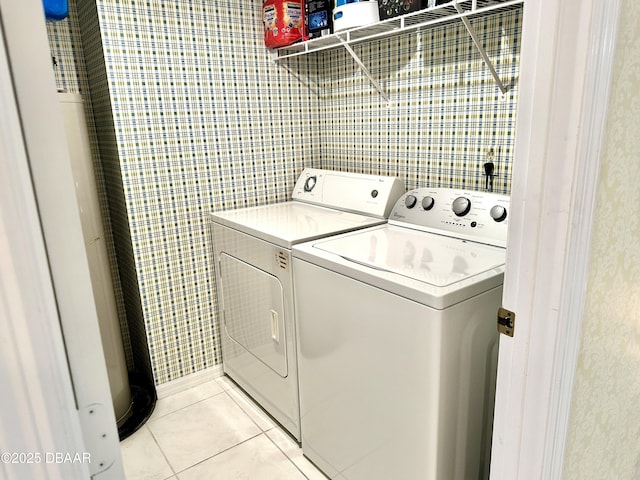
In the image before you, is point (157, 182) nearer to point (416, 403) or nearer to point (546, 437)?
point (416, 403)

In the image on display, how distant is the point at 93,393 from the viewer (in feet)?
1.67

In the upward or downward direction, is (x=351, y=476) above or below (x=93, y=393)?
below

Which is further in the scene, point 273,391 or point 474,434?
point 273,391

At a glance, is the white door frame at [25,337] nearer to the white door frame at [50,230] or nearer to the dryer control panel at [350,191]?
the white door frame at [50,230]

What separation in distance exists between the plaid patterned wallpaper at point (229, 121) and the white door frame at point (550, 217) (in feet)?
3.22

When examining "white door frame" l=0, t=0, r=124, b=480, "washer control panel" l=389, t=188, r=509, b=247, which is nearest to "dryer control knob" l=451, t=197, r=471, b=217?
"washer control panel" l=389, t=188, r=509, b=247

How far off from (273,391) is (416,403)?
97cm

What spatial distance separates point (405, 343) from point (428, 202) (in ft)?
2.62

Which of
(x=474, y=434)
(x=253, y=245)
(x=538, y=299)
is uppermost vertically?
(x=538, y=299)

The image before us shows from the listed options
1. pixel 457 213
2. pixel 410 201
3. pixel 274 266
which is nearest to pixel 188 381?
pixel 274 266

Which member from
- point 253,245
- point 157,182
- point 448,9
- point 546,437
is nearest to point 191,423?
point 253,245

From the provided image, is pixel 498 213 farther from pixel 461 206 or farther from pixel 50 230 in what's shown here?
pixel 50 230

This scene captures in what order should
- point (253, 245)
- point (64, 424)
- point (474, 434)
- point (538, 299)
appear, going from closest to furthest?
point (64, 424)
point (538, 299)
point (474, 434)
point (253, 245)

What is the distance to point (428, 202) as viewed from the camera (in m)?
1.95
